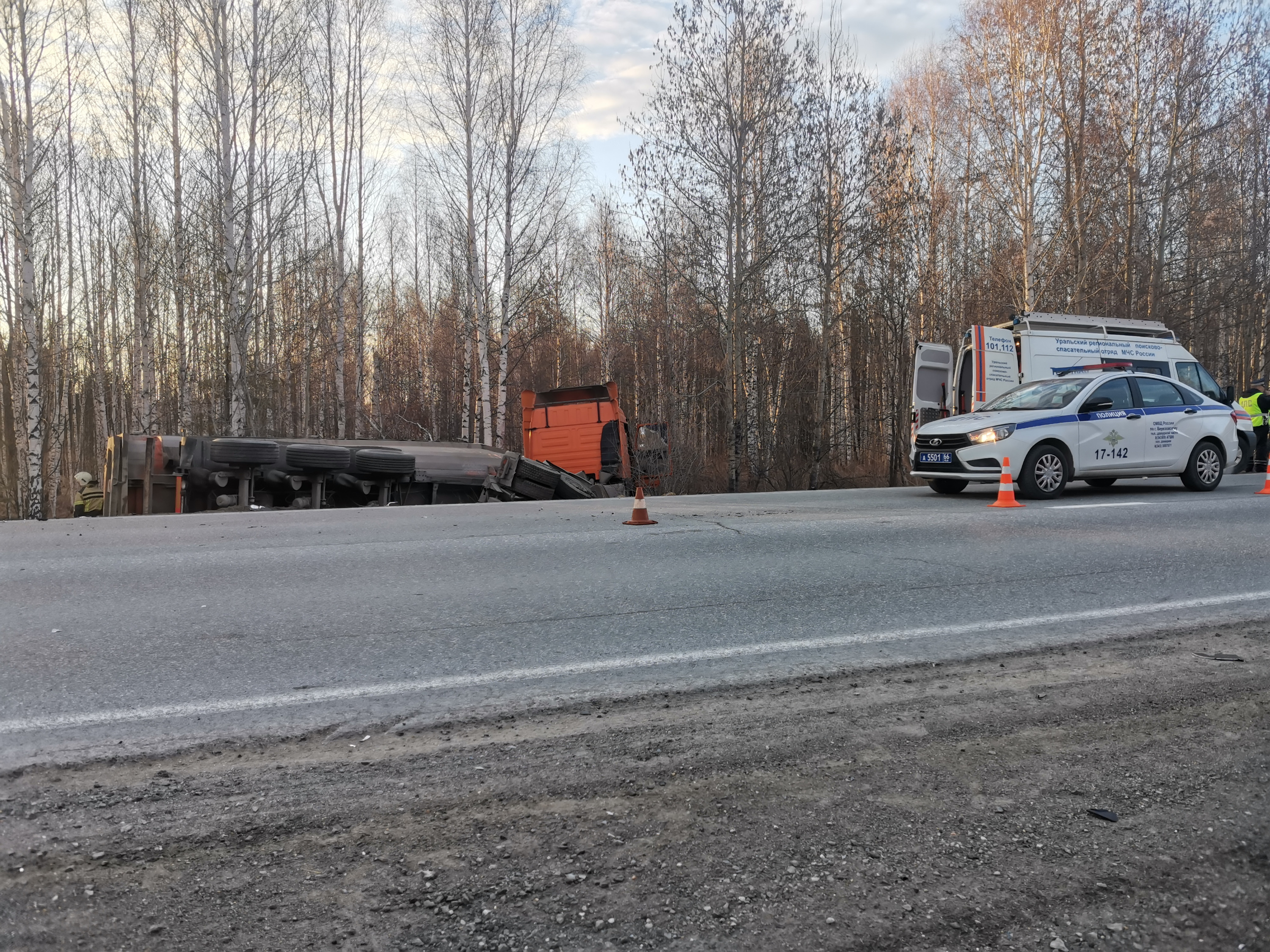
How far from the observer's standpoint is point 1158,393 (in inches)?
451

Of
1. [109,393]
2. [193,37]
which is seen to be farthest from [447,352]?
[193,37]

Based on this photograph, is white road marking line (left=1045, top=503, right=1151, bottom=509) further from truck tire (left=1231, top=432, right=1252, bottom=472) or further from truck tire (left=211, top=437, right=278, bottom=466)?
truck tire (left=211, top=437, right=278, bottom=466)

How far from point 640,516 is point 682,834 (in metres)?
6.14

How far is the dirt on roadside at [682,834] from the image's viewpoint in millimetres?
1853

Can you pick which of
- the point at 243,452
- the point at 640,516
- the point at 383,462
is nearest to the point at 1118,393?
the point at 640,516

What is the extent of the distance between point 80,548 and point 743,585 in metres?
5.74

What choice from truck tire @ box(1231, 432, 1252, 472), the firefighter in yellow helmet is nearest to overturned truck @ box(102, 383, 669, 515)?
the firefighter in yellow helmet

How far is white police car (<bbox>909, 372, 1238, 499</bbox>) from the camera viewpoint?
34.1 feet

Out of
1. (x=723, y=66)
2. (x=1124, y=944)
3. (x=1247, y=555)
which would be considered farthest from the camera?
(x=723, y=66)

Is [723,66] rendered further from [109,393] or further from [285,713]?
[109,393]

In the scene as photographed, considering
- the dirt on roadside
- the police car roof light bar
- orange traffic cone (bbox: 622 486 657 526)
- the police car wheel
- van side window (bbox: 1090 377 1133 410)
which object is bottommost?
the dirt on roadside

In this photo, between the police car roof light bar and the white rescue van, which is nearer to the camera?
the police car roof light bar

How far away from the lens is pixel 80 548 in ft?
22.7

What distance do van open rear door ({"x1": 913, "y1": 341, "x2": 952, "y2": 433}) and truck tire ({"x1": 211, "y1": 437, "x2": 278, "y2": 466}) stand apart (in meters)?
11.8
